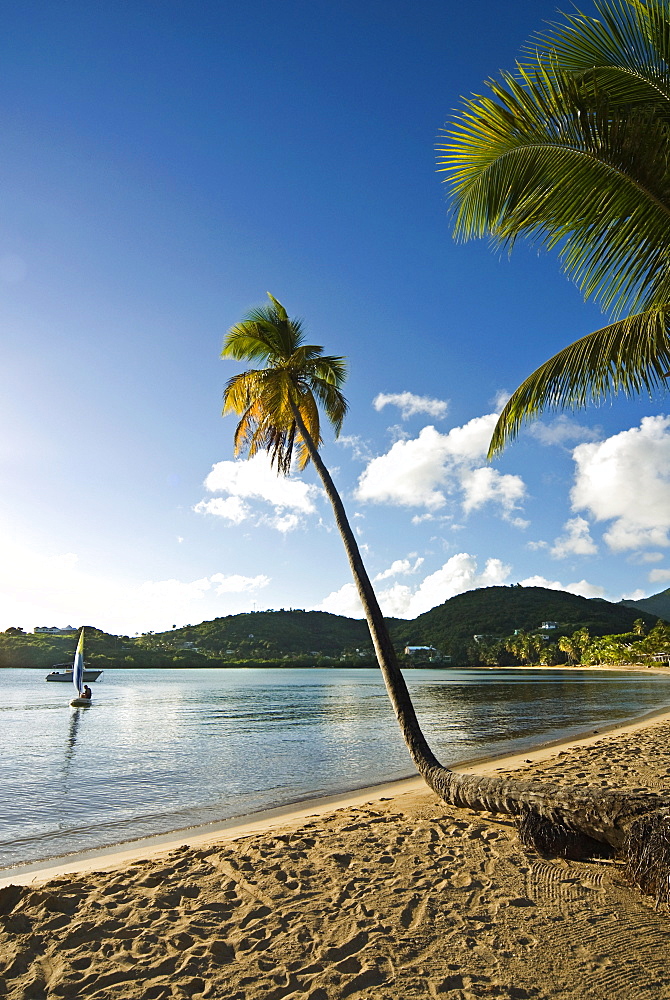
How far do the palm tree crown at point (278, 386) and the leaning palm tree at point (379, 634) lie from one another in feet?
0.07

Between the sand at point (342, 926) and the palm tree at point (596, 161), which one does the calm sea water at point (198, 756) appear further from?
the palm tree at point (596, 161)

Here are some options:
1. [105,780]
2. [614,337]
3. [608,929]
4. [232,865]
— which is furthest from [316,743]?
[614,337]

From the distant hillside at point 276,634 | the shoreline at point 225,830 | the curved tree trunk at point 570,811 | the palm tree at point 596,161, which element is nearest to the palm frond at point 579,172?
the palm tree at point 596,161

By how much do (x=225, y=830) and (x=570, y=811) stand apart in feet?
18.8

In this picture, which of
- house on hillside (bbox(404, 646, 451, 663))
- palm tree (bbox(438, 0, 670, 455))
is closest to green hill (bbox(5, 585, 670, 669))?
house on hillside (bbox(404, 646, 451, 663))

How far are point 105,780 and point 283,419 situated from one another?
419 inches

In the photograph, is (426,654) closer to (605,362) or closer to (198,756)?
(198,756)

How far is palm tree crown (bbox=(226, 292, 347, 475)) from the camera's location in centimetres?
1084

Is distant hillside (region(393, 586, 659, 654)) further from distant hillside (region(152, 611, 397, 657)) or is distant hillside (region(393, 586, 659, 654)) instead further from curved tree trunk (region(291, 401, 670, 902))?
curved tree trunk (region(291, 401, 670, 902))

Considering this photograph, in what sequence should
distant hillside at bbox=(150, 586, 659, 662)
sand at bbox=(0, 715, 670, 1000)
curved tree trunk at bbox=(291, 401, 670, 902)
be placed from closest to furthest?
sand at bbox=(0, 715, 670, 1000)
curved tree trunk at bbox=(291, 401, 670, 902)
distant hillside at bbox=(150, 586, 659, 662)

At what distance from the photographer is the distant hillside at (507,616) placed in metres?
151

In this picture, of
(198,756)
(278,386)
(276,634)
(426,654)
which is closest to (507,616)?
(426,654)

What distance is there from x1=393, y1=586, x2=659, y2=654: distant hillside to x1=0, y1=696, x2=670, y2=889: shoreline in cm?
13909

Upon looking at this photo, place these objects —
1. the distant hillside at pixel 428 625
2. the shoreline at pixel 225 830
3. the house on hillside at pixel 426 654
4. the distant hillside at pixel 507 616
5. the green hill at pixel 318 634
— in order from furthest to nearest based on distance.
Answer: the distant hillside at pixel 507 616
the distant hillside at pixel 428 625
the house on hillside at pixel 426 654
the green hill at pixel 318 634
the shoreline at pixel 225 830
